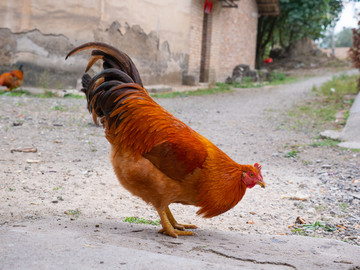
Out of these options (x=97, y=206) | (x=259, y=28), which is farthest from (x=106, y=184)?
(x=259, y=28)

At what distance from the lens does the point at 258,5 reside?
75.5ft

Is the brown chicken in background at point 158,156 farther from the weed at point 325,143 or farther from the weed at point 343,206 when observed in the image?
the weed at point 325,143

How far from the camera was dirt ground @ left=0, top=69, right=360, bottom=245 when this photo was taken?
3871 mm

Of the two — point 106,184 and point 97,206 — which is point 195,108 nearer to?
point 106,184

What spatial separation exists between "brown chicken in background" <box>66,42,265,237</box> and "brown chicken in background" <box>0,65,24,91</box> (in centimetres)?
739

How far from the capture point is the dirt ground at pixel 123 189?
3871 mm

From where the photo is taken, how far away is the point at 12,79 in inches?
387

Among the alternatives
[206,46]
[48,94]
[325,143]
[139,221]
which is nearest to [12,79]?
[48,94]

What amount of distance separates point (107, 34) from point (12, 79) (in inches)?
122

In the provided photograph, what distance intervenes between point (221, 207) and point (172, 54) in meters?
12.3

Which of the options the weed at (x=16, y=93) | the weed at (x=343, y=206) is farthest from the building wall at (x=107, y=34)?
the weed at (x=343, y=206)

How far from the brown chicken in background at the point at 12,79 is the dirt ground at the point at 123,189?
2.57ft

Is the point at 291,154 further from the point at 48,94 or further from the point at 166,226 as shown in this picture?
the point at 48,94

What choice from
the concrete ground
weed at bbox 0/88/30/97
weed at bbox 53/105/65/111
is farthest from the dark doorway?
the concrete ground
